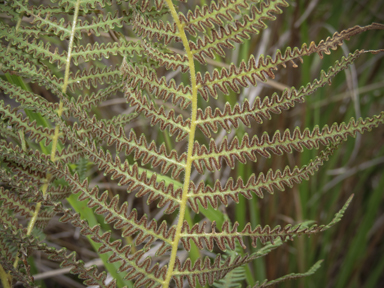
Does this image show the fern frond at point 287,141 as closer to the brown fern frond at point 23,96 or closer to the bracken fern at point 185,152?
the bracken fern at point 185,152

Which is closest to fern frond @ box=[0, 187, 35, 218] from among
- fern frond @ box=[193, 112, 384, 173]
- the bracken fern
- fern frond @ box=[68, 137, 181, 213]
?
the bracken fern

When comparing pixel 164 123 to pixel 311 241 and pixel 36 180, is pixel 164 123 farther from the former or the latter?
pixel 311 241

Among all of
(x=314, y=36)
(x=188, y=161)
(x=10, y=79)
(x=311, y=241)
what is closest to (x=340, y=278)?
(x=311, y=241)

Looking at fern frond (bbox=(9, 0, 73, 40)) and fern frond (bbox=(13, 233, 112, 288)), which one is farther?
fern frond (bbox=(9, 0, 73, 40))

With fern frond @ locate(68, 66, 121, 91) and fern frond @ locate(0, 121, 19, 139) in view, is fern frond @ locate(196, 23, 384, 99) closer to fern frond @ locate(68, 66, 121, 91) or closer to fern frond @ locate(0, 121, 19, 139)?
fern frond @ locate(68, 66, 121, 91)

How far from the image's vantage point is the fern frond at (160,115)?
0.41 meters

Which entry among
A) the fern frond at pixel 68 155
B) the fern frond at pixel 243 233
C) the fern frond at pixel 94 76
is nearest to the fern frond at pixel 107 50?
the fern frond at pixel 94 76

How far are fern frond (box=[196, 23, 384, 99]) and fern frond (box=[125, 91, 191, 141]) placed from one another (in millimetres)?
42

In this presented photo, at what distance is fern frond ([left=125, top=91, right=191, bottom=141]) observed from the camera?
16.1 inches

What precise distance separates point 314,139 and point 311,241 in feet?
3.49

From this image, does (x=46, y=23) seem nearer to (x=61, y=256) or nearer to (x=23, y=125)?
(x=23, y=125)

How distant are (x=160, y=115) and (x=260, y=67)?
0.40 ft

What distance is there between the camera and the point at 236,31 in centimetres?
39

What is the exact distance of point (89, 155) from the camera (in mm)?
411
